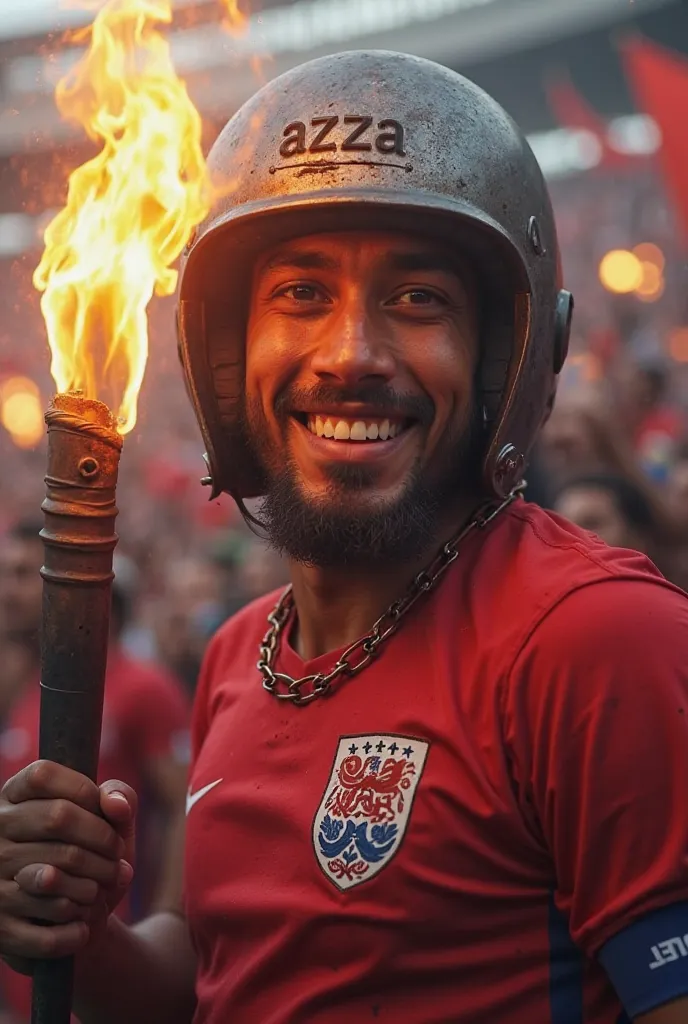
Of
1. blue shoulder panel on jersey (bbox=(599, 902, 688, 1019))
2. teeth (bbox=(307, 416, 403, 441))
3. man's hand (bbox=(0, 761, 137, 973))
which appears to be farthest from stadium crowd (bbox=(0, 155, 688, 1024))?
blue shoulder panel on jersey (bbox=(599, 902, 688, 1019))

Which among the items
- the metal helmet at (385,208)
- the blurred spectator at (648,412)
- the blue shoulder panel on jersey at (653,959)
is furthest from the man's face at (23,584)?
the blue shoulder panel on jersey at (653,959)

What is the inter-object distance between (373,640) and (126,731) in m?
2.79

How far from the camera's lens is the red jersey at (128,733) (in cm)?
483

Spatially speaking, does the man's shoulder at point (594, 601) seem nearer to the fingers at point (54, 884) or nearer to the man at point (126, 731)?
the fingers at point (54, 884)

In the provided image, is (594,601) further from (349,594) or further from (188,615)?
(188,615)

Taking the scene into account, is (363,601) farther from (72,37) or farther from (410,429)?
(72,37)

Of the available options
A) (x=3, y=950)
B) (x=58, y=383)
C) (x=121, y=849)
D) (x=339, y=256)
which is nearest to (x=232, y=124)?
(x=339, y=256)

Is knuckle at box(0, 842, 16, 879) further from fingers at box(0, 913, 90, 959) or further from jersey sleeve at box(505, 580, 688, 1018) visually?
jersey sleeve at box(505, 580, 688, 1018)

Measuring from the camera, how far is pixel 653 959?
5.91 ft

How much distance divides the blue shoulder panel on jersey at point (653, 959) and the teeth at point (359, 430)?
1.01 metres

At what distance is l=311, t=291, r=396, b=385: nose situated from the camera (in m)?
2.28

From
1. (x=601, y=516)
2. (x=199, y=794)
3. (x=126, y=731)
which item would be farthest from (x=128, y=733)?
(x=199, y=794)

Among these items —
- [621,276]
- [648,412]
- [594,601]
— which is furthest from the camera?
[621,276]

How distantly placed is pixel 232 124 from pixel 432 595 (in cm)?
114
